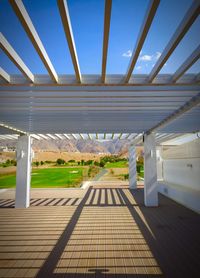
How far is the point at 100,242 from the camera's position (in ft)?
17.2

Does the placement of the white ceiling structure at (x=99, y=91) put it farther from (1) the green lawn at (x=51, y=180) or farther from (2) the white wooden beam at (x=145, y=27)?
(1) the green lawn at (x=51, y=180)

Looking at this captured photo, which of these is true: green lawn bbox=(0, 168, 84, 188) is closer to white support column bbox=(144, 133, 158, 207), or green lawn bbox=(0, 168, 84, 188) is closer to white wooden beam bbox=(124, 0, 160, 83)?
white support column bbox=(144, 133, 158, 207)

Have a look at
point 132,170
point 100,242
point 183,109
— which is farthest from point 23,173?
point 132,170

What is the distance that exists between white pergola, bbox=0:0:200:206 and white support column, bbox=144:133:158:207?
1.80 metres

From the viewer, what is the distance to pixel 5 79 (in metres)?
3.85

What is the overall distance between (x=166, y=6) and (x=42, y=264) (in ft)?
16.4

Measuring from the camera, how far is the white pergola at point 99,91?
250 centimetres

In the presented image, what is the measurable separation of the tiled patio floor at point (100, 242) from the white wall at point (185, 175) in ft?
2.28

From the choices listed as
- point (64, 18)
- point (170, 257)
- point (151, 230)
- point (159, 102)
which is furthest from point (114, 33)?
point (151, 230)

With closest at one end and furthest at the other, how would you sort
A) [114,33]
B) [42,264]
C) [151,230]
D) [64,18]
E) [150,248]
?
[64,18] < [114,33] < [42,264] < [150,248] < [151,230]

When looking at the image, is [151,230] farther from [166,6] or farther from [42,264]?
[166,6]

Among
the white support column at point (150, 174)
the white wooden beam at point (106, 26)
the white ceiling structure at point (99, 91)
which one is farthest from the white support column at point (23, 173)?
the white wooden beam at point (106, 26)

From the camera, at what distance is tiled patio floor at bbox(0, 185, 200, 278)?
3918 mm

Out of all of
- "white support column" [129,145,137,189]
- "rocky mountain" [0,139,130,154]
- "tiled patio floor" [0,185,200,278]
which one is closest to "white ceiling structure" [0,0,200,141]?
"tiled patio floor" [0,185,200,278]
